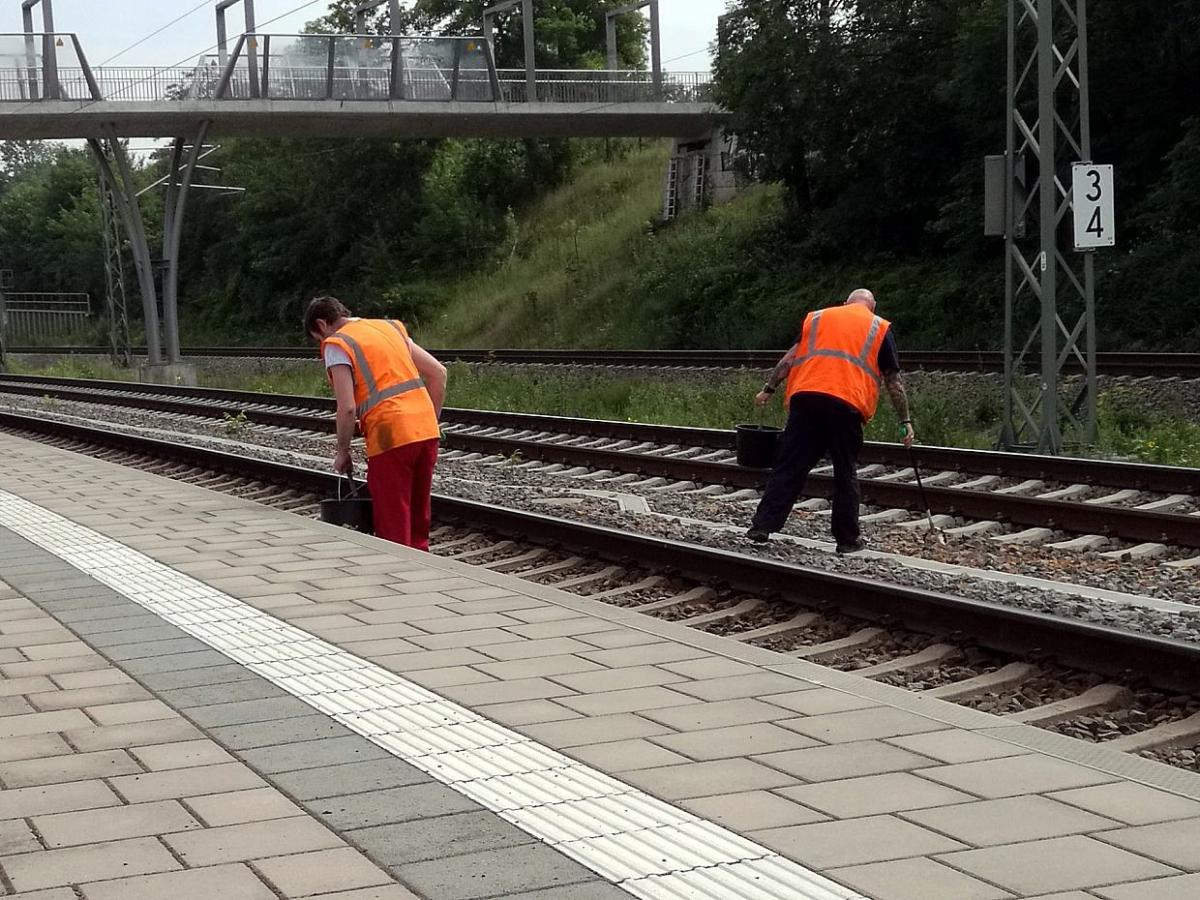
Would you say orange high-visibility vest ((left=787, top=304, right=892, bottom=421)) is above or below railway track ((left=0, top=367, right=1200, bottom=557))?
above

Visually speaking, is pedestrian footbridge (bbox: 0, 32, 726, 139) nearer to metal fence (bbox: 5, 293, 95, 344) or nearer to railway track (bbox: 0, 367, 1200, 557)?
railway track (bbox: 0, 367, 1200, 557)

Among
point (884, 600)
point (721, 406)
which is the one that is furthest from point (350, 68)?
point (884, 600)

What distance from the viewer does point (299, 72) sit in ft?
119

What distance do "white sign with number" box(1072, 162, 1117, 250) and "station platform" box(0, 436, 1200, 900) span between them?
821 cm

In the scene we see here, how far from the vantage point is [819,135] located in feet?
115

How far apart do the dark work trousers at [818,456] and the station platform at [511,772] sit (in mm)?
2557

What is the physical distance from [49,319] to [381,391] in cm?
7497

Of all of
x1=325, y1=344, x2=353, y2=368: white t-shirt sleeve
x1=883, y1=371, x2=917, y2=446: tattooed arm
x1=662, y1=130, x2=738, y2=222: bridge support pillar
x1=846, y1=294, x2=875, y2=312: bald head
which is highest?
x1=662, y1=130, x2=738, y2=222: bridge support pillar

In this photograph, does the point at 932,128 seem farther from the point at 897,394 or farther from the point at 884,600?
the point at 884,600

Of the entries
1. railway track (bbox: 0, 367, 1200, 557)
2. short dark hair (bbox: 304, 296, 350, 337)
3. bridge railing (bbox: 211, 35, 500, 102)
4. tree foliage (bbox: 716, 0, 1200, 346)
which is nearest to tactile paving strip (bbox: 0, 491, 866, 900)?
short dark hair (bbox: 304, 296, 350, 337)

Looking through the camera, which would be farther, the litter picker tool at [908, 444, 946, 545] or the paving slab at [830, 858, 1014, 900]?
the litter picker tool at [908, 444, 946, 545]

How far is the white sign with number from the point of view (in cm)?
1388

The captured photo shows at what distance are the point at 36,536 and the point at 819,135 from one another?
90.3ft

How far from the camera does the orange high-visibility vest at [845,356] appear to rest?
9297mm
